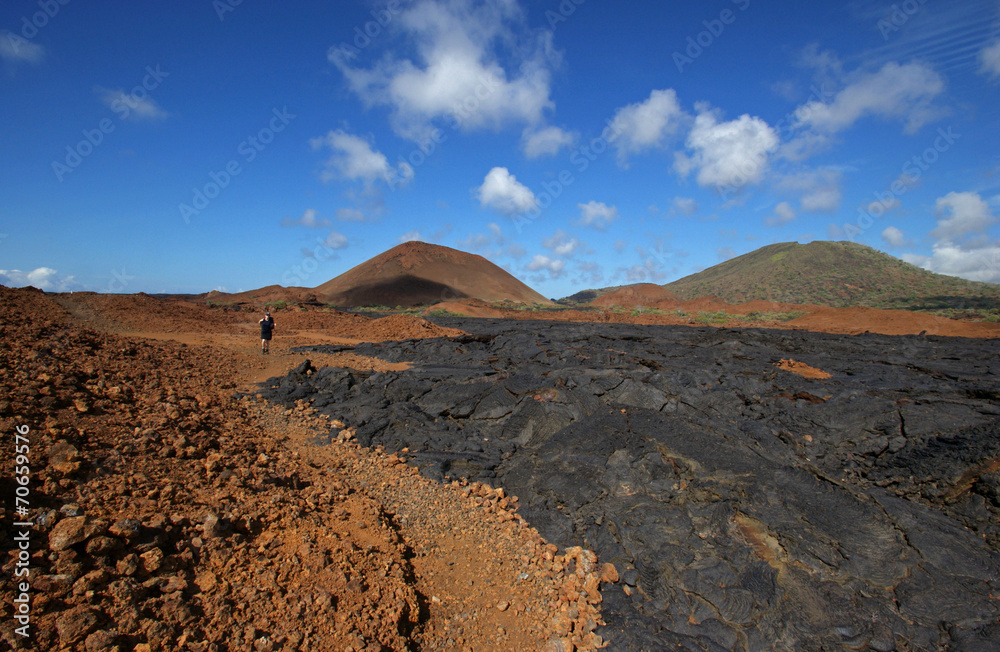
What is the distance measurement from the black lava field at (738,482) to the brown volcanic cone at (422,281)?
2104 inches

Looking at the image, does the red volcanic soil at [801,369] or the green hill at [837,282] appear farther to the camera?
the green hill at [837,282]

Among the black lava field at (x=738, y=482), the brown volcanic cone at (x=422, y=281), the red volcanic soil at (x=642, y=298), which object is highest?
the brown volcanic cone at (x=422, y=281)

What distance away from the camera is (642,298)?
60.8 metres

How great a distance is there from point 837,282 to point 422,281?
56657 millimetres

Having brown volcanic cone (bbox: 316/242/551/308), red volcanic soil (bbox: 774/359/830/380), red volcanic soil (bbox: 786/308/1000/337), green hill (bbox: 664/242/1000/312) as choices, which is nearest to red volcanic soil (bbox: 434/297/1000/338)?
red volcanic soil (bbox: 786/308/1000/337)

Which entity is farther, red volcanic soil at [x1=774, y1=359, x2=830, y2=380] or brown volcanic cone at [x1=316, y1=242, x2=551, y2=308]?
brown volcanic cone at [x1=316, y1=242, x2=551, y2=308]

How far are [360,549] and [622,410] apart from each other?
13.3ft

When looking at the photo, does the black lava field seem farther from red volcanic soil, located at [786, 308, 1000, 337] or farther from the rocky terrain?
red volcanic soil, located at [786, 308, 1000, 337]

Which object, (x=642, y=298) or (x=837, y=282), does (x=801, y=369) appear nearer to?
(x=642, y=298)

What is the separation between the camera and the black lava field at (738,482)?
136 inches

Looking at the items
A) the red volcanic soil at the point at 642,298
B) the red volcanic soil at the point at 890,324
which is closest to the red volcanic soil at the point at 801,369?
the red volcanic soil at the point at 890,324

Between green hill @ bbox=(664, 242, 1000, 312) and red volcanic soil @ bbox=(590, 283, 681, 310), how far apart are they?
5.08 metres

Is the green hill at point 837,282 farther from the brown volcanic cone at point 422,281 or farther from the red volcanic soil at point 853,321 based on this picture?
the brown volcanic cone at point 422,281

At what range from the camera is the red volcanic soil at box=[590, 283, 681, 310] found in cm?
5123
